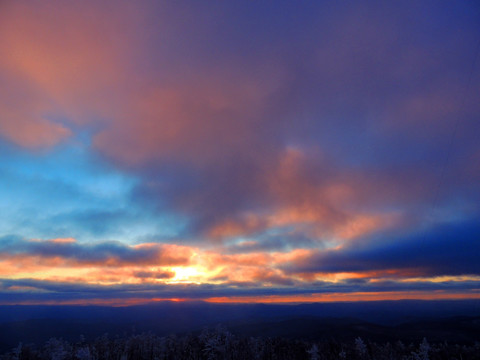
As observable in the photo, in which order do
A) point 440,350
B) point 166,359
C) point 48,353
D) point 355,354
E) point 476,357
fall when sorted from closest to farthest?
point 48,353 → point 166,359 → point 355,354 → point 476,357 → point 440,350

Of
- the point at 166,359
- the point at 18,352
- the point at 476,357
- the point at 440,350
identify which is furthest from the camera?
the point at 440,350

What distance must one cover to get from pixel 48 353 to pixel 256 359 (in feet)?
264

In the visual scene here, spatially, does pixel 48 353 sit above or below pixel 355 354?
above

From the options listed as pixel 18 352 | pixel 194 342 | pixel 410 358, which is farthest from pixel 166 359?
pixel 410 358

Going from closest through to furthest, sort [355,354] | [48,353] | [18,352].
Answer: [18,352] < [48,353] < [355,354]

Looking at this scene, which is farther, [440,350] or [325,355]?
[440,350]

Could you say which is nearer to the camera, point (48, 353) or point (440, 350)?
point (48, 353)

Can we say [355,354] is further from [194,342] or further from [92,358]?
[92,358]

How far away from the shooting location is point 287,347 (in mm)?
145125

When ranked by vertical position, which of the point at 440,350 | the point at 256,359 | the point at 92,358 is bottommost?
the point at 440,350

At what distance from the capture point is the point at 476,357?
14012 cm

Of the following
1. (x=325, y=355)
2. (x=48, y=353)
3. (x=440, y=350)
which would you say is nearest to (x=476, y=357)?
(x=440, y=350)

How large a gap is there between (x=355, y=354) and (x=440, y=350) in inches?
2885

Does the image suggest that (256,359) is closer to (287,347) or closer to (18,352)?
(287,347)
